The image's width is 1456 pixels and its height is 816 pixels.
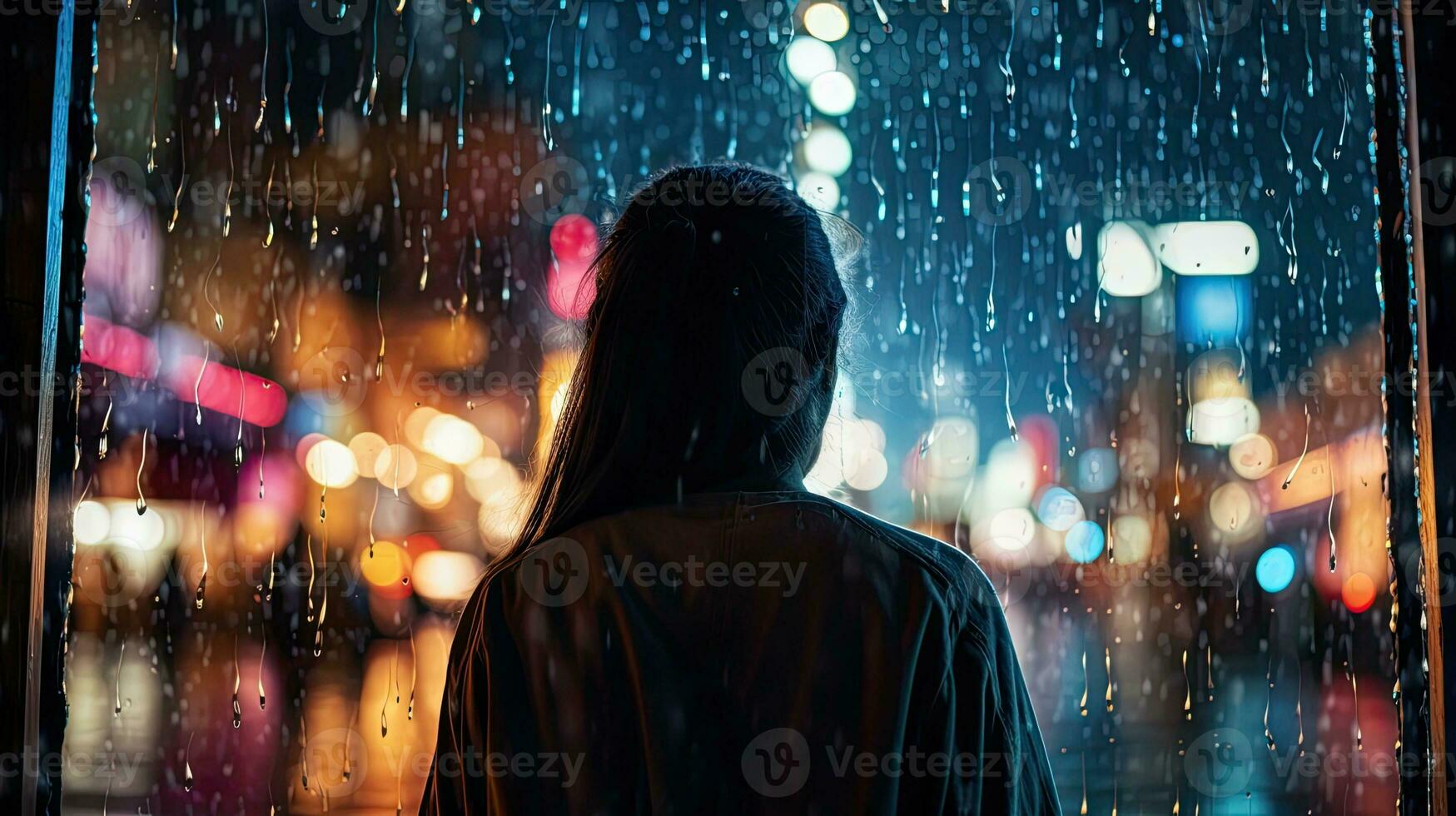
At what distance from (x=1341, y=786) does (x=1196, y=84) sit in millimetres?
2791

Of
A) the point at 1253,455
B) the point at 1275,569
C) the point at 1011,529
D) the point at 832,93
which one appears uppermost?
the point at 832,93

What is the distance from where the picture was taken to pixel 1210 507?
532 cm

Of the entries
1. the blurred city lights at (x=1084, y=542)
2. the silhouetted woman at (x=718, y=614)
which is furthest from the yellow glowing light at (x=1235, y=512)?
the silhouetted woman at (x=718, y=614)

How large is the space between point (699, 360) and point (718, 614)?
0.23m

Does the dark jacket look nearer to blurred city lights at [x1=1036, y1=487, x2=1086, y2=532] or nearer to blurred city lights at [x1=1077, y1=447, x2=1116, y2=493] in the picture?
blurred city lights at [x1=1036, y1=487, x2=1086, y2=532]

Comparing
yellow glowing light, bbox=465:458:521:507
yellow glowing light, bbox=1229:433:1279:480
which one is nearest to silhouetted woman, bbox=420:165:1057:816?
yellow glowing light, bbox=1229:433:1279:480

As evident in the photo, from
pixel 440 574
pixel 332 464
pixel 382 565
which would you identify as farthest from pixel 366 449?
pixel 440 574

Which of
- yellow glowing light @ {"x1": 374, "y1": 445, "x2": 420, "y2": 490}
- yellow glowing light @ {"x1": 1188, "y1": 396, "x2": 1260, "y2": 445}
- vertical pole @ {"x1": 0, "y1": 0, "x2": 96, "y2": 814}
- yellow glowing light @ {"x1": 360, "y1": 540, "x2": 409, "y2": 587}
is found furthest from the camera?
yellow glowing light @ {"x1": 360, "y1": 540, "x2": 409, "y2": 587}

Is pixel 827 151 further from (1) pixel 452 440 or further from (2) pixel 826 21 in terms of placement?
(1) pixel 452 440

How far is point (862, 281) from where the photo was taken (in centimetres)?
122

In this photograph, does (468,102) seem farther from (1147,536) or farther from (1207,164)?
(1147,536)

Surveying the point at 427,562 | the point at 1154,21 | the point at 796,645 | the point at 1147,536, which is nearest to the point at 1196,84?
the point at 1154,21

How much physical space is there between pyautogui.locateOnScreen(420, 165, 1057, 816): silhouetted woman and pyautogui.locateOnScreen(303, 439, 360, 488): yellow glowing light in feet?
14.7

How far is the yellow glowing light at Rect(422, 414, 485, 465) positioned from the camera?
7.09 m
